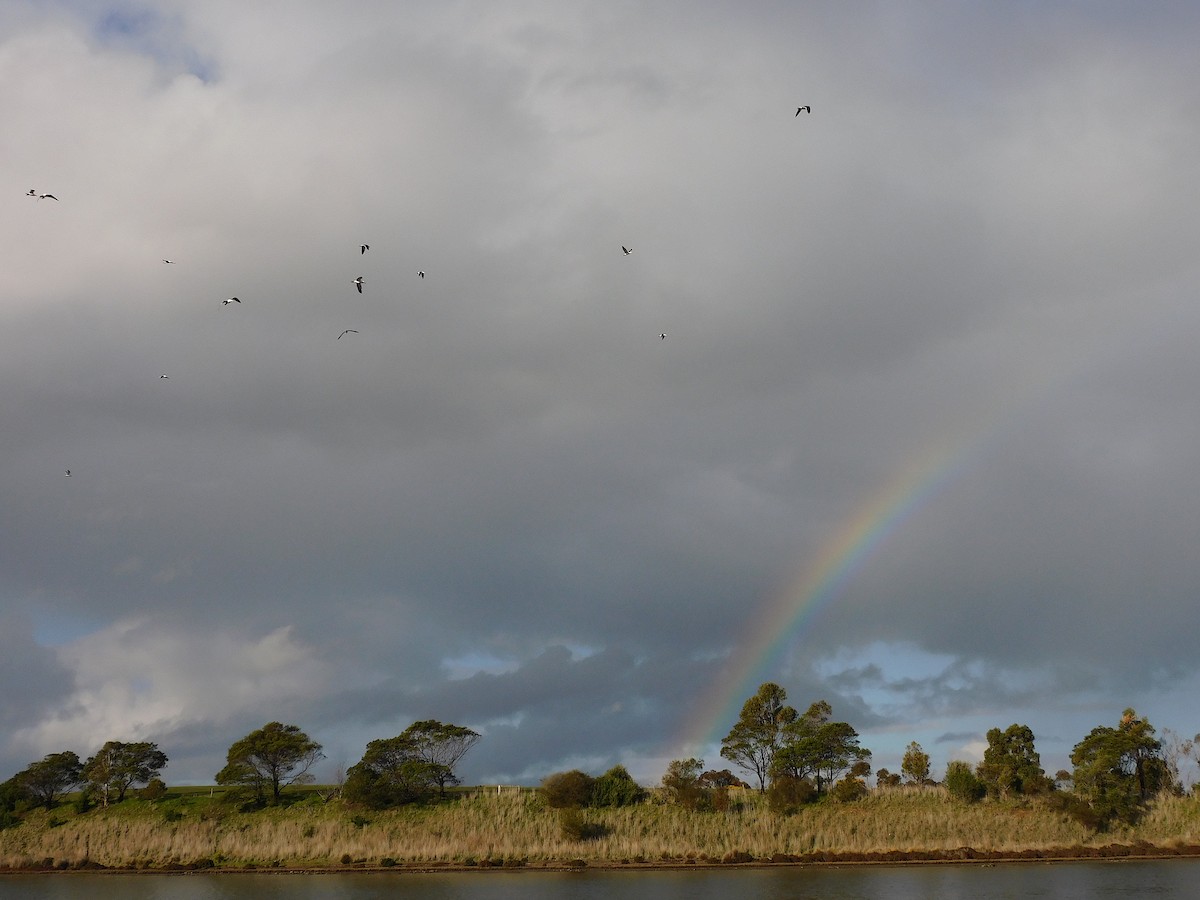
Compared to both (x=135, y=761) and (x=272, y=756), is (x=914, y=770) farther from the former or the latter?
(x=135, y=761)

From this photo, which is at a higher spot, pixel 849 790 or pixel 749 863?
pixel 849 790

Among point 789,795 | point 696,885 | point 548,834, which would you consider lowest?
point 696,885

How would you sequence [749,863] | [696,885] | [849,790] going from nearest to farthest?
[696,885]
[749,863]
[849,790]

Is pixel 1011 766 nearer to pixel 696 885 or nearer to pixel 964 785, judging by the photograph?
pixel 964 785

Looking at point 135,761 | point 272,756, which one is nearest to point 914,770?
point 272,756

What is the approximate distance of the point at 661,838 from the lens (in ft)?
273

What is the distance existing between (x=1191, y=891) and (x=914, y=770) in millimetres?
39167

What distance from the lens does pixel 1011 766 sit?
8375cm

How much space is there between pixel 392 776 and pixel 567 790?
58.1 feet

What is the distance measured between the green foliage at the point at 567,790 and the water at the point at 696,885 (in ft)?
34.9

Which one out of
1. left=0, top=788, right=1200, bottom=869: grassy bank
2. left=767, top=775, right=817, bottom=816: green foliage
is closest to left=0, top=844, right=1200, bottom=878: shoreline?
left=0, top=788, right=1200, bottom=869: grassy bank

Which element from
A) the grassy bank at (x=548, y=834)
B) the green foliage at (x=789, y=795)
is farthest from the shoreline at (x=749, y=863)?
the green foliage at (x=789, y=795)

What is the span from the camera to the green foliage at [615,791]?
8925cm

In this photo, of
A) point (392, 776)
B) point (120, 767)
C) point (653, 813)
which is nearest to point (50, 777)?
point (120, 767)
